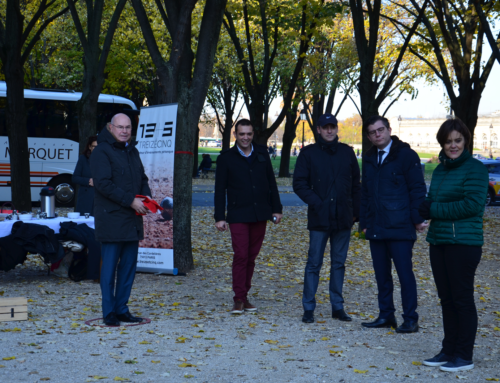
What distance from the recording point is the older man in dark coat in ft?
18.8

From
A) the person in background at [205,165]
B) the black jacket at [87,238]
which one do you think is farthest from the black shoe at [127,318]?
the person in background at [205,165]

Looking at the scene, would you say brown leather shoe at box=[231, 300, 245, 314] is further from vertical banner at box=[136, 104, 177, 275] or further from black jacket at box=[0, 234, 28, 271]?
black jacket at box=[0, 234, 28, 271]

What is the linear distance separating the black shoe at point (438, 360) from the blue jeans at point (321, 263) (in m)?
1.56

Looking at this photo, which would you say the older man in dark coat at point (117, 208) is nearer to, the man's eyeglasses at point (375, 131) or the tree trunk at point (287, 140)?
the man's eyeglasses at point (375, 131)

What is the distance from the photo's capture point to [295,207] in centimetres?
2039

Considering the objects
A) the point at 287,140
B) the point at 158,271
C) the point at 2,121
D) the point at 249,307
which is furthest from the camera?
the point at 287,140

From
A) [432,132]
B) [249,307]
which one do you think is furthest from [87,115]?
[432,132]

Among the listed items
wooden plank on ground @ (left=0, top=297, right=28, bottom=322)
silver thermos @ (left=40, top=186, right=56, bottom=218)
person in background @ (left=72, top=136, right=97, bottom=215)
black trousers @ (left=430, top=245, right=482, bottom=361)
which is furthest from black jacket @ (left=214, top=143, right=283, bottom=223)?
person in background @ (left=72, top=136, right=97, bottom=215)

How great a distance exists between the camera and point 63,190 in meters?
19.4

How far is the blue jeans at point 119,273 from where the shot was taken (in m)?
5.88

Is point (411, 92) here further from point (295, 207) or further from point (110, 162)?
point (110, 162)

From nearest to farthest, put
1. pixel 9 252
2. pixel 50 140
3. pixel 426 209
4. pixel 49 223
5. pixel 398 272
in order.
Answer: pixel 426 209 → pixel 398 272 → pixel 9 252 → pixel 49 223 → pixel 50 140

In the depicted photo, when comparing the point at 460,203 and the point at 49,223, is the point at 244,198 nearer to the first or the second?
the point at 460,203

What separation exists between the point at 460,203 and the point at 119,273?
10.3 feet
